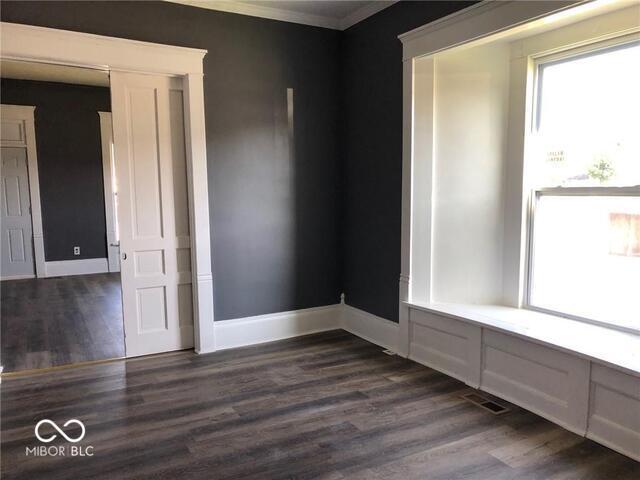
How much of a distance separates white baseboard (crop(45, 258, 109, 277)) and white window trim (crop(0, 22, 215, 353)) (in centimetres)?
459

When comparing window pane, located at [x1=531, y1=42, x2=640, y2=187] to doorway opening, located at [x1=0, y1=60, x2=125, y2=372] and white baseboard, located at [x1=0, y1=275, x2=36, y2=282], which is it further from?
white baseboard, located at [x1=0, y1=275, x2=36, y2=282]

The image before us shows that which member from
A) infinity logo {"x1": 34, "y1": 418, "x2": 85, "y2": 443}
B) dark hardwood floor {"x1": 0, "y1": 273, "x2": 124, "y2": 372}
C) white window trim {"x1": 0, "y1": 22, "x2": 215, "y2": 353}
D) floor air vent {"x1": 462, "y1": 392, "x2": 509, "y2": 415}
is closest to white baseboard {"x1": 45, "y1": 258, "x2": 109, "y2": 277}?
dark hardwood floor {"x1": 0, "y1": 273, "x2": 124, "y2": 372}

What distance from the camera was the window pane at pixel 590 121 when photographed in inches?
121

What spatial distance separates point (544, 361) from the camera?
9.34 feet

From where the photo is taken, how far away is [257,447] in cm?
258

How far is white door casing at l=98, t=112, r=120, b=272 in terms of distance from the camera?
7676mm

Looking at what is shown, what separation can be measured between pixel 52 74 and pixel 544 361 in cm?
719

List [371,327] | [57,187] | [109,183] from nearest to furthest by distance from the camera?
[371,327]
[57,187]
[109,183]

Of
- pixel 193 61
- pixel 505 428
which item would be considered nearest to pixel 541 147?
pixel 505 428

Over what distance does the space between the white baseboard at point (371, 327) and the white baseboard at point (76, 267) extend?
5.03m

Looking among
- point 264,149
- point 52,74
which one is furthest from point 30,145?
point 264,149

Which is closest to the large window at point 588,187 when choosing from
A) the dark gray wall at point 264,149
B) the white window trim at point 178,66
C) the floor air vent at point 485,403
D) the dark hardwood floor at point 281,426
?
the floor air vent at point 485,403

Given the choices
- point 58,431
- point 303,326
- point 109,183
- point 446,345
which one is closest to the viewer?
point 58,431

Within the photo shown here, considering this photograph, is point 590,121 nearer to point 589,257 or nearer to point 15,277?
point 589,257
